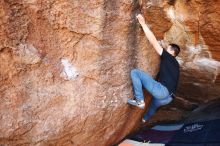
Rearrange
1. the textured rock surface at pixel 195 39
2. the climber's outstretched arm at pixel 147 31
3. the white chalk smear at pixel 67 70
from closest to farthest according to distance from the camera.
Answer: the white chalk smear at pixel 67 70
the climber's outstretched arm at pixel 147 31
the textured rock surface at pixel 195 39

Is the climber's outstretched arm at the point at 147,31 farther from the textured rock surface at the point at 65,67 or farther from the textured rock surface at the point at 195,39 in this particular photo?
the textured rock surface at the point at 195,39

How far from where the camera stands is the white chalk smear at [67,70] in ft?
11.6

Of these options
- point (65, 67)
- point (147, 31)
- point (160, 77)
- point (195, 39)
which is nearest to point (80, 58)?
point (65, 67)

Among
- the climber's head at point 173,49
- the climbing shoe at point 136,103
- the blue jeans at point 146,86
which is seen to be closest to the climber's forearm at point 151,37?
the climber's head at point 173,49

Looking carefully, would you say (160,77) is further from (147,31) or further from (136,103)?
(147,31)

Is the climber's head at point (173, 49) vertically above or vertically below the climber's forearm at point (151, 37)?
below

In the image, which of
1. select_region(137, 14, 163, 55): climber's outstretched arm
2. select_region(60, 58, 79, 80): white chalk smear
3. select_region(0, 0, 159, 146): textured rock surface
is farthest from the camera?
select_region(137, 14, 163, 55): climber's outstretched arm

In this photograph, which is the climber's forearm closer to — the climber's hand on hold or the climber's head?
the climber's hand on hold

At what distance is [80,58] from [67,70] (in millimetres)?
161

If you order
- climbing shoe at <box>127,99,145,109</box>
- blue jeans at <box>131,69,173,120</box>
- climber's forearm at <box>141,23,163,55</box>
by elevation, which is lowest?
climbing shoe at <box>127,99,145,109</box>

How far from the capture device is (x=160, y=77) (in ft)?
13.4

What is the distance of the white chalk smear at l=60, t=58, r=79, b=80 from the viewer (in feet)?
11.6

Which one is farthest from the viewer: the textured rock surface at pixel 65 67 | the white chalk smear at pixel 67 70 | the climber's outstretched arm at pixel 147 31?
the climber's outstretched arm at pixel 147 31

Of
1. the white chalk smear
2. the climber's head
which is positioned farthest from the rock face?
the climber's head
